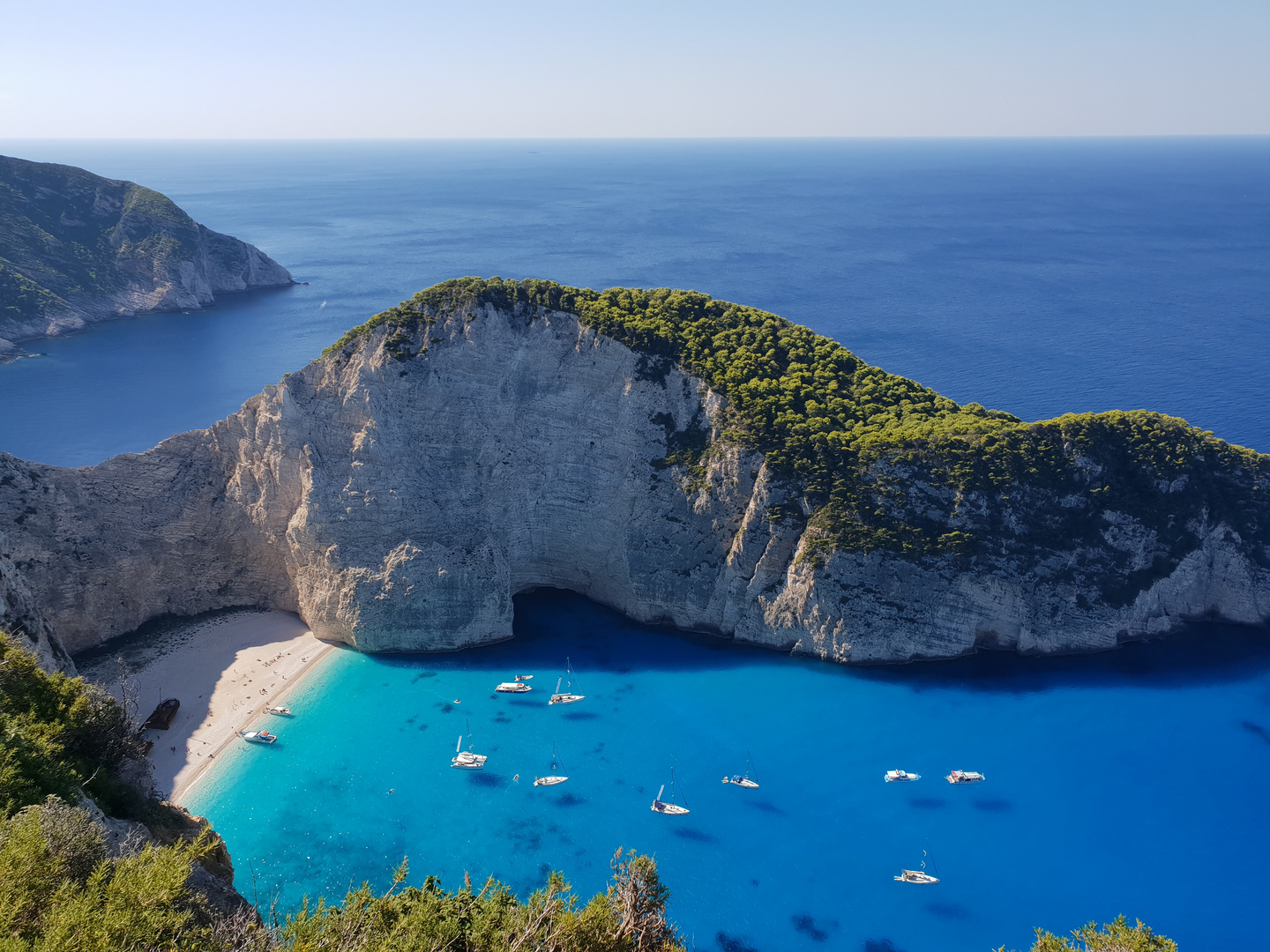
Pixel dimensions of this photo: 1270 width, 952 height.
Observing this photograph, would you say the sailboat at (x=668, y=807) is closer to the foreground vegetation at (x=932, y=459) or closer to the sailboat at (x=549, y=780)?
the sailboat at (x=549, y=780)

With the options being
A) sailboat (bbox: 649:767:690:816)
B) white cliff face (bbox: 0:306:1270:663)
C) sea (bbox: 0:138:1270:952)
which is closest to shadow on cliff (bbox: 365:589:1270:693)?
sea (bbox: 0:138:1270:952)

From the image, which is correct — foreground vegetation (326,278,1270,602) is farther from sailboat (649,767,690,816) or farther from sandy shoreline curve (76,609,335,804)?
sandy shoreline curve (76,609,335,804)

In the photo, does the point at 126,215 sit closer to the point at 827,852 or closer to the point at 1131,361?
the point at 827,852

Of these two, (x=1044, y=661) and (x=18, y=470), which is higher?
(x=18, y=470)

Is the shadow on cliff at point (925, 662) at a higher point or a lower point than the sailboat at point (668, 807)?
higher

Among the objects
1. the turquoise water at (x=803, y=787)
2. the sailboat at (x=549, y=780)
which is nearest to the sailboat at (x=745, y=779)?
the turquoise water at (x=803, y=787)

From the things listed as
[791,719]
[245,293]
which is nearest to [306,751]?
[791,719]
